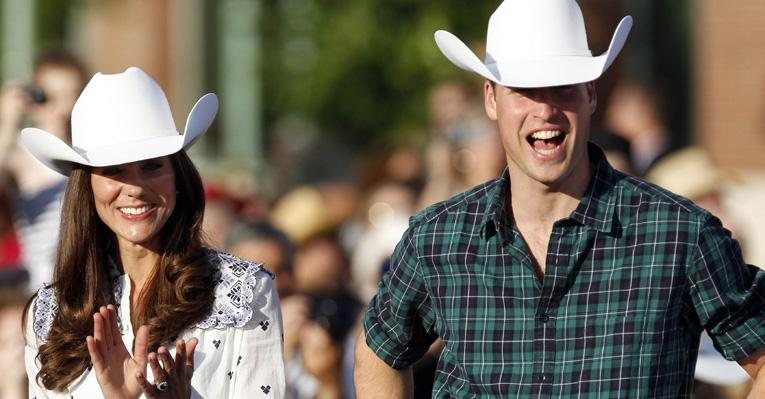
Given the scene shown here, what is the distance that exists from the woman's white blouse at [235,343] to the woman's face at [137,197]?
28cm

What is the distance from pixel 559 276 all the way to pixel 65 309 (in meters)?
1.79

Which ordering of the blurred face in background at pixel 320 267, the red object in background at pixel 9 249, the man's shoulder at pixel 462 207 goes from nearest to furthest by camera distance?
the man's shoulder at pixel 462 207 → the red object in background at pixel 9 249 → the blurred face in background at pixel 320 267

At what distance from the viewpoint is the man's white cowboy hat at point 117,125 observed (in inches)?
257

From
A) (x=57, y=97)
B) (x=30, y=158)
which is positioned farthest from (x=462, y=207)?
(x=30, y=158)

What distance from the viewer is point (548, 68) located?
5.98 m

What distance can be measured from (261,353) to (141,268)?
1.79ft

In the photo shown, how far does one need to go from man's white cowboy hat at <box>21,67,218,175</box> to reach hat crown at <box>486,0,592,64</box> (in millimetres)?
1140

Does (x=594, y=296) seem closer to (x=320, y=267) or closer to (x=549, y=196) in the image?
(x=549, y=196)

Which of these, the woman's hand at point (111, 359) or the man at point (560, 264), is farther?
the woman's hand at point (111, 359)

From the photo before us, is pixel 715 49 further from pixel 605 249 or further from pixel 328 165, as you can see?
pixel 605 249

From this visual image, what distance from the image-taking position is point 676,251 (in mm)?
5805

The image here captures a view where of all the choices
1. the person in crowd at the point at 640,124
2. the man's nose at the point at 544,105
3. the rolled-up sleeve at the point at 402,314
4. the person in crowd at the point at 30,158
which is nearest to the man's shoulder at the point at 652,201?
the man's nose at the point at 544,105

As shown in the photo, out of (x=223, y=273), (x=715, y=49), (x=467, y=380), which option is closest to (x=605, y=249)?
(x=467, y=380)

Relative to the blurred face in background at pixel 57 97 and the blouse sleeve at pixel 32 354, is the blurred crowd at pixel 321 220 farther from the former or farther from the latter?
the blouse sleeve at pixel 32 354
